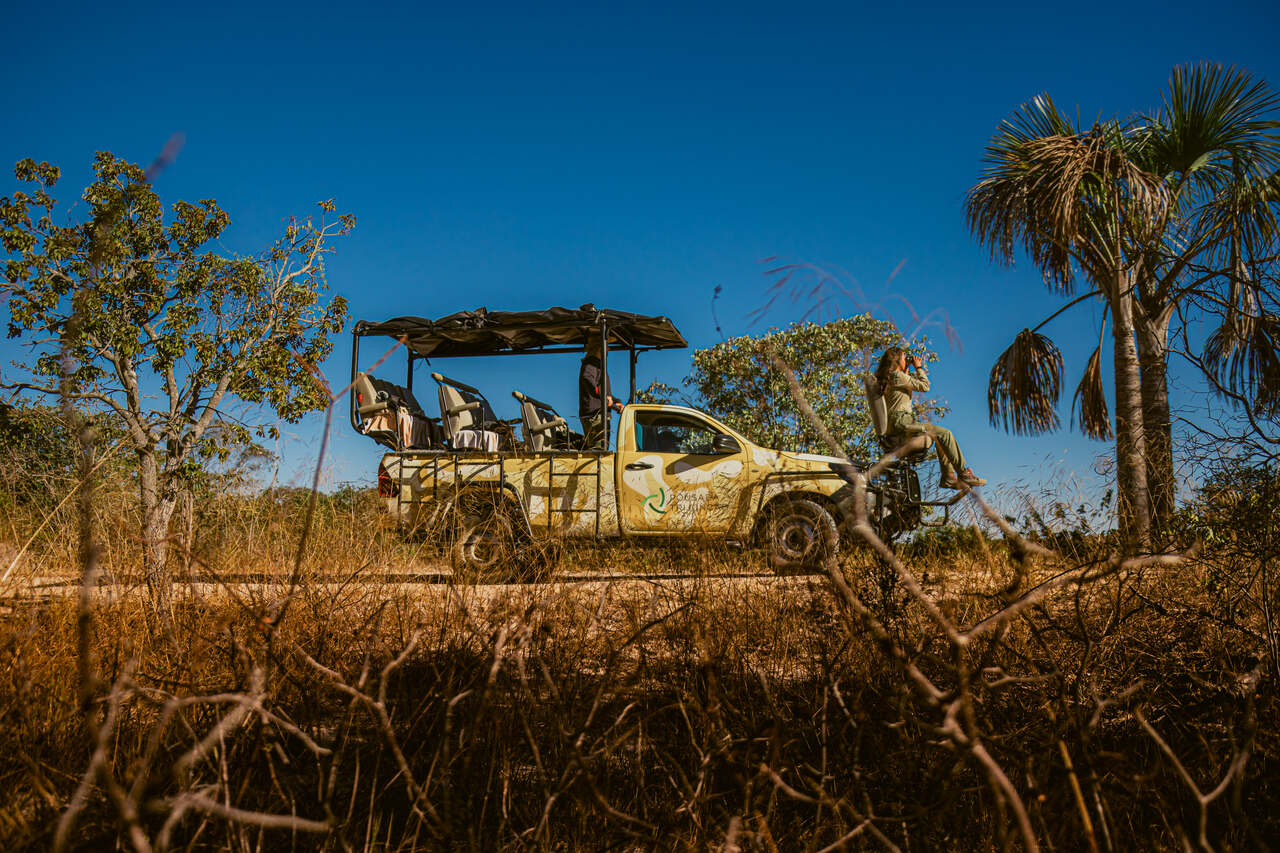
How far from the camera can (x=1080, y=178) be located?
7.68m

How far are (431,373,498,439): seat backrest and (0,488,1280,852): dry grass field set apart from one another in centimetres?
384

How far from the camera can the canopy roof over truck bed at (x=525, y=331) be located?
350 inches

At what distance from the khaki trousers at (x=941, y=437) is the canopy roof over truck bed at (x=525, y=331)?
3.15 m

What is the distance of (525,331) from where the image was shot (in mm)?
9445

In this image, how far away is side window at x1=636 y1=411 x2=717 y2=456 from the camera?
8.27 m

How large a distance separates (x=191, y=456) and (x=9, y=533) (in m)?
4.23

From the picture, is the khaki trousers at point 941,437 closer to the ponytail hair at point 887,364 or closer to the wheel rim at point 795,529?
the ponytail hair at point 887,364

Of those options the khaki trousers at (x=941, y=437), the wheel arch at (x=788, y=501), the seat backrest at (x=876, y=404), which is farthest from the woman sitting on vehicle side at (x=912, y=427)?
the seat backrest at (x=876, y=404)

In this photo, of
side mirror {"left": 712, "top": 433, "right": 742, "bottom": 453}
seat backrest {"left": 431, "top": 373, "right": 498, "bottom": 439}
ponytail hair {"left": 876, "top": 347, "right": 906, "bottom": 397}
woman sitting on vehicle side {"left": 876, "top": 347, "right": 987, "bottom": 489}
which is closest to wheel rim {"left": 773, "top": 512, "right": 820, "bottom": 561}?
side mirror {"left": 712, "top": 433, "right": 742, "bottom": 453}

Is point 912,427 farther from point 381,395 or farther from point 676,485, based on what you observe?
point 381,395

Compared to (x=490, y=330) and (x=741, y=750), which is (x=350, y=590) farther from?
(x=490, y=330)

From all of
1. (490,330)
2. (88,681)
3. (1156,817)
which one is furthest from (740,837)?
(490,330)

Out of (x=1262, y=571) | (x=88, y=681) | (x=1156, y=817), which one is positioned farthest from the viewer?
(x=1262, y=571)

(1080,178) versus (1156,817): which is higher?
(1080,178)
